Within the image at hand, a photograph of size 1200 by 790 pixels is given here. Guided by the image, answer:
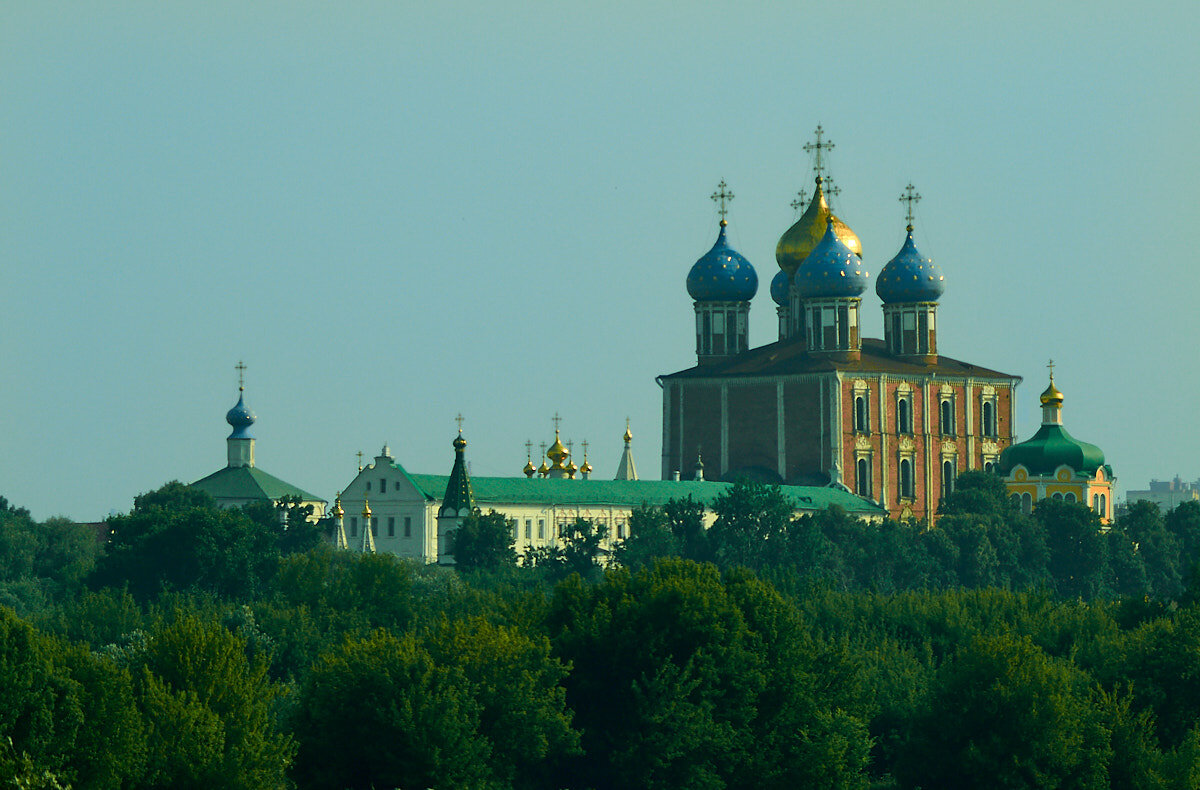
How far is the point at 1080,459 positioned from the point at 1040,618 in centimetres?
4408

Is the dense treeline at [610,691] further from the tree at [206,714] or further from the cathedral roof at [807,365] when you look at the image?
the cathedral roof at [807,365]

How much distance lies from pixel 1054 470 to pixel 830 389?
30.4 ft

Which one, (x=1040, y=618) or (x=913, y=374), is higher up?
(x=913, y=374)

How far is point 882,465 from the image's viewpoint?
104812mm

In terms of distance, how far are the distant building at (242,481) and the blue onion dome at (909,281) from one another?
2178cm

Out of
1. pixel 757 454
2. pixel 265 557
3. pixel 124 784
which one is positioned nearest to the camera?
pixel 124 784

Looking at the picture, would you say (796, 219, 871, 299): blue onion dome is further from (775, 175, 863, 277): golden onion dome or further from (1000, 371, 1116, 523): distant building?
(1000, 371, 1116, 523): distant building

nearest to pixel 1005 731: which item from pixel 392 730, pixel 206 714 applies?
pixel 392 730

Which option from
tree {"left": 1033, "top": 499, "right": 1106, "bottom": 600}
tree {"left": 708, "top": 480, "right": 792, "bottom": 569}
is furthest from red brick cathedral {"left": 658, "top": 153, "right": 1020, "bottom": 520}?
tree {"left": 708, "top": 480, "right": 792, "bottom": 569}

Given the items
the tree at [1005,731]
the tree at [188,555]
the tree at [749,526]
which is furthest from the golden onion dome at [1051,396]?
the tree at [1005,731]

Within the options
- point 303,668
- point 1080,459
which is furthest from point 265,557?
point 1080,459

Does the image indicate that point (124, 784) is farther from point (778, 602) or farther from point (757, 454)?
point (757, 454)

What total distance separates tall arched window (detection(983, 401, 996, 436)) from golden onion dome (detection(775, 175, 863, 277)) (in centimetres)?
700

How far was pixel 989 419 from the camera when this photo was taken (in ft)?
355
